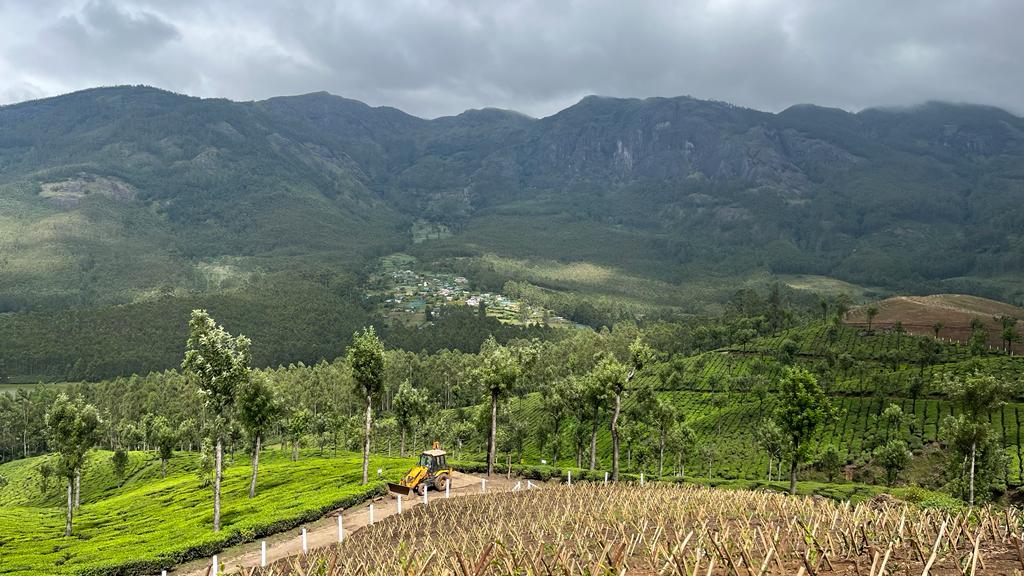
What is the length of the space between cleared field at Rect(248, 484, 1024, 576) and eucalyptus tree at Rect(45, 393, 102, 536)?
3145 cm

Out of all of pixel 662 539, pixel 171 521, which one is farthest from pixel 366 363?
pixel 662 539

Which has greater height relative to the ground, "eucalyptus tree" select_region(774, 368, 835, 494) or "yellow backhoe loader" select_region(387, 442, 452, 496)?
"eucalyptus tree" select_region(774, 368, 835, 494)

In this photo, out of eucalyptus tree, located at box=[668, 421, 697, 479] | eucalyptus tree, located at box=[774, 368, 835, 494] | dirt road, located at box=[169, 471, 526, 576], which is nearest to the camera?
dirt road, located at box=[169, 471, 526, 576]

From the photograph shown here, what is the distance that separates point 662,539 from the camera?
23125 mm

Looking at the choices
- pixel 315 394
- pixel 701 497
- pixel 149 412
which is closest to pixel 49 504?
pixel 149 412

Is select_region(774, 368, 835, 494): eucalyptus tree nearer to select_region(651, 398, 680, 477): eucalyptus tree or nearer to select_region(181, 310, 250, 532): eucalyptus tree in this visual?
select_region(651, 398, 680, 477): eucalyptus tree

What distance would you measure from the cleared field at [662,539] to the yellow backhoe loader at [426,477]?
20.6 feet

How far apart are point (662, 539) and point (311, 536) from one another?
23213 mm

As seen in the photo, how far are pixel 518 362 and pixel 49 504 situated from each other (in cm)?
8675

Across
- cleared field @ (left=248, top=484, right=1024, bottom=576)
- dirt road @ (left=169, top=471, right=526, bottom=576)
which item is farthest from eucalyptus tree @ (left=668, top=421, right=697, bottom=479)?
cleared field @ (left=248, top=484, right=1024, bottom=576)

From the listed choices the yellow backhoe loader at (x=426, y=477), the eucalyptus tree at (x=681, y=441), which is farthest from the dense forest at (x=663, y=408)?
the yellow backhoe loader at (x=426, y=477)

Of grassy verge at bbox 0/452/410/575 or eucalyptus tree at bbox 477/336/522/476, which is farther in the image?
eucalyptus tree at bbox 477/336/522/476

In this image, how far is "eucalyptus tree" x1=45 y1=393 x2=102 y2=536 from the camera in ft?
149

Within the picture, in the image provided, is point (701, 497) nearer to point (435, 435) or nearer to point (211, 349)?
point (211, 349)
